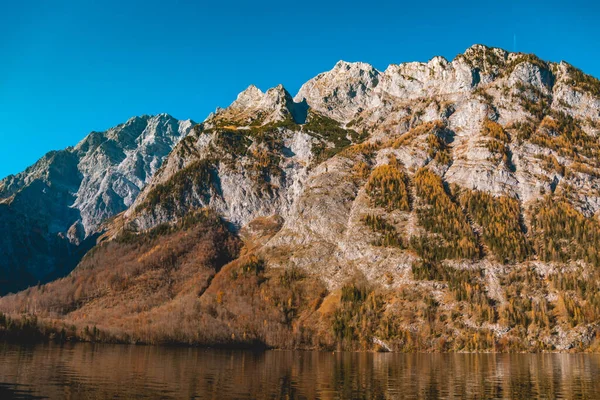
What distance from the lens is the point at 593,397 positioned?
75.3 meters

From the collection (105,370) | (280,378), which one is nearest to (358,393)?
(280,378)

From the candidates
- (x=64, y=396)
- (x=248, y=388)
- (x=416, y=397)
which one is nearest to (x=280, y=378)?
(x=248, y=388)

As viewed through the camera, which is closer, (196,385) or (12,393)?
(12,393)

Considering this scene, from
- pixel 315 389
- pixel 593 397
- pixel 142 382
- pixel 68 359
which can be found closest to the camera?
pixel 593 397

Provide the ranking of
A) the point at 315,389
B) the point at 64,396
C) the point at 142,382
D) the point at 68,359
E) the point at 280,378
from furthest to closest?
the point at 68,359 < the point at 280,378 < the point at 142,382 < the point at 315,389 < the point at 64,396

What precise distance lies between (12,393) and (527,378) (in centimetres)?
9483

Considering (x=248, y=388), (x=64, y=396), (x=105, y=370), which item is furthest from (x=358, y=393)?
(x=105, y=370)

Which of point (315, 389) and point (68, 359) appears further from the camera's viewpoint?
point (68, 359)

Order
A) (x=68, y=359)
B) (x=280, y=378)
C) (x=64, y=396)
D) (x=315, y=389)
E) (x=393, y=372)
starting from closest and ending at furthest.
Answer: (x=64, y=396) → (x=315, y=389) → (x=280, y=378) → (x=393, y=372) → (x=68, y=359)

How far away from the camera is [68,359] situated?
448 ft

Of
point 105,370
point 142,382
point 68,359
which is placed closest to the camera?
point 142,382

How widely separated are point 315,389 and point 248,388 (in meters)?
11.3

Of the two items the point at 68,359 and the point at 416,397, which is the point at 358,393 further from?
the point at 68,359

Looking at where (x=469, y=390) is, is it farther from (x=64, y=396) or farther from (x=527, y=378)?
(x=64, y=396)
